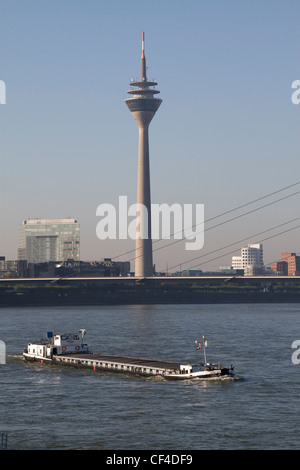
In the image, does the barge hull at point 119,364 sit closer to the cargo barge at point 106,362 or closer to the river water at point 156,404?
the cargo barge at point 106,362

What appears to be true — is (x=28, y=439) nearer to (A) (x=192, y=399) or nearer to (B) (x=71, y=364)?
(A) (x=192, y=399)

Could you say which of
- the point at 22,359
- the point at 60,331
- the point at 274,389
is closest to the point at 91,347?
the point at 22,359

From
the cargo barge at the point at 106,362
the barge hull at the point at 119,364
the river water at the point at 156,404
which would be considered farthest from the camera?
the barge hull at the point at 119,364

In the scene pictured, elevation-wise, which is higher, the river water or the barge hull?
the barge hull

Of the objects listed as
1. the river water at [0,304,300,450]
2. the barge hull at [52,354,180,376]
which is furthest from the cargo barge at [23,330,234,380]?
the river water at [0,304,300,450]

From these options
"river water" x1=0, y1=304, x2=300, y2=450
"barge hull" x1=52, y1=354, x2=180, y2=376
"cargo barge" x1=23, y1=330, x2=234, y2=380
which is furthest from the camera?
"barge hull" x1=52, y1=354, x2=180, y2=376

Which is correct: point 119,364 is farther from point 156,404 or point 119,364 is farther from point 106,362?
point 156,404

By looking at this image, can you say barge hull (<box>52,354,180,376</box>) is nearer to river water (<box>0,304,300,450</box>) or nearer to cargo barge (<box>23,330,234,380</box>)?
cargo barge (<box>23,330,234,380</box>)

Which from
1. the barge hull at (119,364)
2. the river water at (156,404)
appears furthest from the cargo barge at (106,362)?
the river water at (156,404)

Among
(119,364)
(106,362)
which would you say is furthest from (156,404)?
(106,362)
